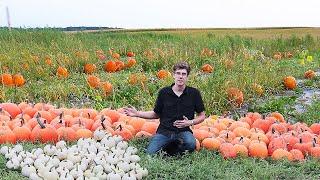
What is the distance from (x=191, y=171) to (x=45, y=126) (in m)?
1.89

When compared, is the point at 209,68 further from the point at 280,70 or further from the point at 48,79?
the point at 48,79

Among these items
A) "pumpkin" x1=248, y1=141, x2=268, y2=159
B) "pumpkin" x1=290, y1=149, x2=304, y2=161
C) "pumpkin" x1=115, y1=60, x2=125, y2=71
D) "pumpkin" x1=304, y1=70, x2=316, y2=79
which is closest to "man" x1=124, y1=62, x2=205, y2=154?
"pumpkin" x1=248, y1=141, x2=268, y2=159

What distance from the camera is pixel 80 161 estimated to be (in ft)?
17.4

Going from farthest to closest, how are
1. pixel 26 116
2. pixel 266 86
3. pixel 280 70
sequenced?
1. pixel 280 70
2. pixel 266 86
3. pixel 26 116

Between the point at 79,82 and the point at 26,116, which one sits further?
the point at 79,82

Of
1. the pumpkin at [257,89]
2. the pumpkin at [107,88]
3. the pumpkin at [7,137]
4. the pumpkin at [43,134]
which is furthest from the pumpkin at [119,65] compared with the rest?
Answer: the pumpkin at [7,137]

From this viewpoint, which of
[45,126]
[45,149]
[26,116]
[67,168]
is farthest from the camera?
[26,116]

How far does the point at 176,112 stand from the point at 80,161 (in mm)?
1321

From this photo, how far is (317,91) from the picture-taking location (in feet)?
34.4

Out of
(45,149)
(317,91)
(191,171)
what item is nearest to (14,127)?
(45,149)

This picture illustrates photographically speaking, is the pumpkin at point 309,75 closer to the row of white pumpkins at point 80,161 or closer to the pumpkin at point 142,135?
the pumpkin at point 142,135

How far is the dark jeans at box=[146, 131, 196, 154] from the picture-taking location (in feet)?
19.6

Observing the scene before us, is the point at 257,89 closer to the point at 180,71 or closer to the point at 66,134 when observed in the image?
the point at 180,71

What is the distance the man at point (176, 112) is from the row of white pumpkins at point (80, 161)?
1.40ft
